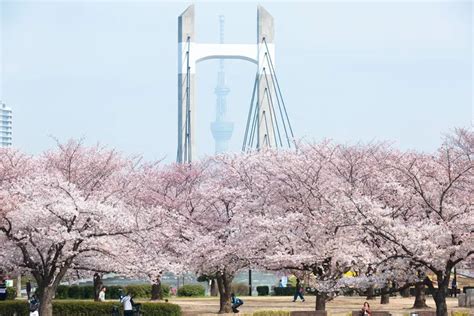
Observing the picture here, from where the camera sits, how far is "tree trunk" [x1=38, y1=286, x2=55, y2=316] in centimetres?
2969

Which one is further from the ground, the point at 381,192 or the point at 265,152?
the point at 265,152

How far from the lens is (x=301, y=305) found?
39.2 metres

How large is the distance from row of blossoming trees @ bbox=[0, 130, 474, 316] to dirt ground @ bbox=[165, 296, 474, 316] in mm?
1568

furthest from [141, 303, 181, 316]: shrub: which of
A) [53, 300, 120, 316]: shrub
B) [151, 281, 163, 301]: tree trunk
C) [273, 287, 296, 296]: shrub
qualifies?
[273, 287, 296, 296]: shrub

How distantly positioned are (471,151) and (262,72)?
3283 cm

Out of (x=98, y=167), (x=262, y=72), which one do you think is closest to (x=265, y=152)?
(x=98, y=167)

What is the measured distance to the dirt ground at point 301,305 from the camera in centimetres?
3572

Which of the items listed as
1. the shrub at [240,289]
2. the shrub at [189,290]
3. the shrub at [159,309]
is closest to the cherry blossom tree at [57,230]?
the shrub at [159,309]

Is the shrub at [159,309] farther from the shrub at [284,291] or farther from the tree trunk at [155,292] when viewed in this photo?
the shrub at [284,291]

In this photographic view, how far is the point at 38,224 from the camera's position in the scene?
2866cm

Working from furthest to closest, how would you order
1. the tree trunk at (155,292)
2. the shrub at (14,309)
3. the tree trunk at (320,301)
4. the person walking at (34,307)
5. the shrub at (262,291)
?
the shrub at (262,291) < the tree trunk at (155,292) < the shrub at (14,309) < the tree trunk at (320,301) < the person walking at (34,307)

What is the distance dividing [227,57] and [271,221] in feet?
131

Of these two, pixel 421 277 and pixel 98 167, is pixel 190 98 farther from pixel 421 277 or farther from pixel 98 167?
pixel 421 277

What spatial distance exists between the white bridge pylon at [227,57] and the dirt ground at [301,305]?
18.9 metres
